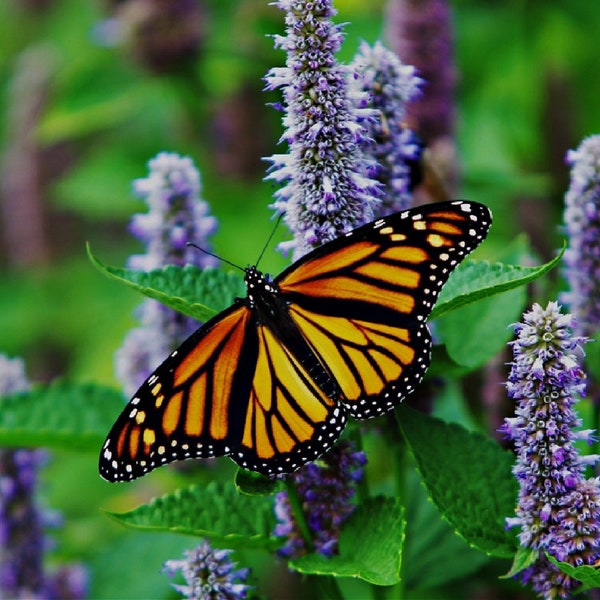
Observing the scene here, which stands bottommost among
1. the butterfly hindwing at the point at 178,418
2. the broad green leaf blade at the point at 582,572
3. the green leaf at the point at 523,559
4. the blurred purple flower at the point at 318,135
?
the broad green leaf blade at the point at 582,572

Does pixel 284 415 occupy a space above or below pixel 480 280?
below

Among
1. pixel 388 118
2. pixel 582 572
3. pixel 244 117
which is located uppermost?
pixel 244 117

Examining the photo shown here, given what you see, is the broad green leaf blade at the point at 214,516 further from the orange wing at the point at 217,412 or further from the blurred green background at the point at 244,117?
the blurred green background at the point at 244,117

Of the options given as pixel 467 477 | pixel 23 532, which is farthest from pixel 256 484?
pixel 23 532

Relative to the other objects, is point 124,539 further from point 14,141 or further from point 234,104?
point 14,141

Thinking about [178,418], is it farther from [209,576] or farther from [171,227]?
[171,227]

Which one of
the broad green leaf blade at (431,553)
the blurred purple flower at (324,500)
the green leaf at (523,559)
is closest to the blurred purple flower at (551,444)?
the green leaf at (523,559)

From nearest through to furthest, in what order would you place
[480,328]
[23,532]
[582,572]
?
[582,572] → [480,328] → [23,532]
